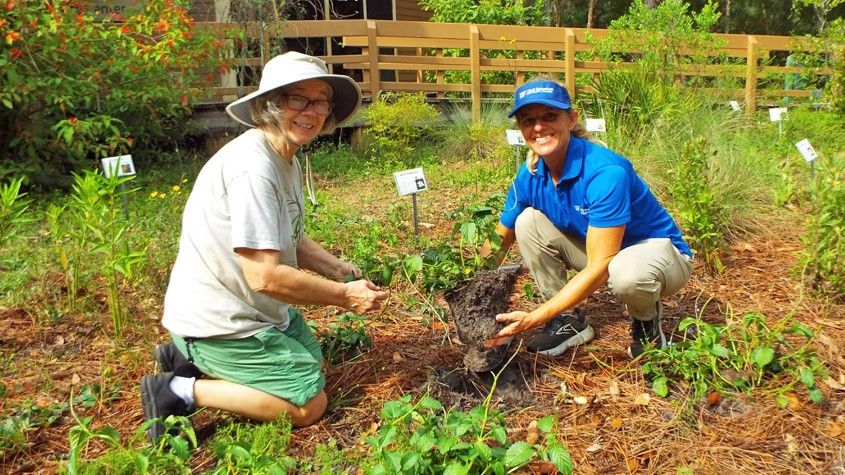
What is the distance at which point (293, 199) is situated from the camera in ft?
8.43

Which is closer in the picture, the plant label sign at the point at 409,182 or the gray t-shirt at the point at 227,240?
the gray t-shirt at the point at 227,240

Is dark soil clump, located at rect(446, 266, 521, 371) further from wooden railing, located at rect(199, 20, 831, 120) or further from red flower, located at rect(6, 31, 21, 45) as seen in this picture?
wooden railing, located at rect(199, 20, 831, 120)

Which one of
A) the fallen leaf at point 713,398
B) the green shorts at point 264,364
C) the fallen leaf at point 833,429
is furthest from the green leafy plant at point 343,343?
the fallen leaf at point 833,429

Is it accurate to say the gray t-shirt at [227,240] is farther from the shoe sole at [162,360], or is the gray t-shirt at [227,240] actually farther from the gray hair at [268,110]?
the shoe sole at [162,360]

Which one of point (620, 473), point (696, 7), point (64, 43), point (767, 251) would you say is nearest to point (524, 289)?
point (620, 473)

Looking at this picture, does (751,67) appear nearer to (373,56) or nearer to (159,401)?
(373,56)

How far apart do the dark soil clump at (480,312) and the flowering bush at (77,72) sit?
4283mm

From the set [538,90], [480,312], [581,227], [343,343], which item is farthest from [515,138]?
[480,312]

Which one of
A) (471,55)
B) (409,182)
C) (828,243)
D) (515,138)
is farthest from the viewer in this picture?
(471,55)

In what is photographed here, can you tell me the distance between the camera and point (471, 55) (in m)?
9.61

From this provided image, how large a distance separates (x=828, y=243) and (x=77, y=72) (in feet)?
20.1

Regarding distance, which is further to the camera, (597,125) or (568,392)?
(597,125)

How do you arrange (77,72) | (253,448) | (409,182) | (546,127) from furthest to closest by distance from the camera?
(77,72), (409,182), (546,127), (253,448)

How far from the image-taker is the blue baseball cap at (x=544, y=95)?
8.20 ft
